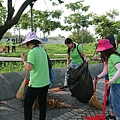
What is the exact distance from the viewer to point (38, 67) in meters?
3.03

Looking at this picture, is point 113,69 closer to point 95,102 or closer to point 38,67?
point 38,67

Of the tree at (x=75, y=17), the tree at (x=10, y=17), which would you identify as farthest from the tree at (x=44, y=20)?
the tree at (x=10, y=17)

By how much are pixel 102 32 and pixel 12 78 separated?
21.2m

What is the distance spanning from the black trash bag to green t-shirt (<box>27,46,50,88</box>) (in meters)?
1.69

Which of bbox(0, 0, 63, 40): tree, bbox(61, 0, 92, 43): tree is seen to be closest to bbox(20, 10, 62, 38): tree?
bbox(61, 0, 92, 43): tree

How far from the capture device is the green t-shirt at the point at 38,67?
2967 mm

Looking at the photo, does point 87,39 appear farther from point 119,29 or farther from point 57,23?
point 119,29

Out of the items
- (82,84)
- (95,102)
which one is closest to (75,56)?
(82,84)

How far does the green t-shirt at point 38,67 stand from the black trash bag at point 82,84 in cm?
169

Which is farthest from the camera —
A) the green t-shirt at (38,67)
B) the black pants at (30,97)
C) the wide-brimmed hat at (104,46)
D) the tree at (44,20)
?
the tree at (44,20)

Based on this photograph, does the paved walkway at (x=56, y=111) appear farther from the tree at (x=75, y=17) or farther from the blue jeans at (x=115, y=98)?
the tree at (x=75, y=17)

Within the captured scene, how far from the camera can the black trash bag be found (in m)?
4.62

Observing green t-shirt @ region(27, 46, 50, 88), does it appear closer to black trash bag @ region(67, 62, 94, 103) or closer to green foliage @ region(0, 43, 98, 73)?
green foliage @ region(0, 43, 98, 73)

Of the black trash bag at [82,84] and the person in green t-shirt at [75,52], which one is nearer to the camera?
the black trash bag at [82,84]
